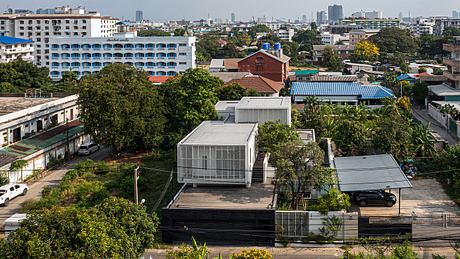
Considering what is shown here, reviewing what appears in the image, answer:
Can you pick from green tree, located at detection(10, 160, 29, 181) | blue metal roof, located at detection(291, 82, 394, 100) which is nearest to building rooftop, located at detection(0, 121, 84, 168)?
green tree, located at detection(10, 160, 29, 181)

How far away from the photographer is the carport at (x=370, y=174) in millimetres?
18719

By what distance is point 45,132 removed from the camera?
1204 inches

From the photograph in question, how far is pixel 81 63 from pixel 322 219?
49462 millimetres

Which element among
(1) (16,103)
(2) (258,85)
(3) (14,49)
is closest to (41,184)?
(1) (16,103)

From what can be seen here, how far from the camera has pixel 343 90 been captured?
42750 millimetres

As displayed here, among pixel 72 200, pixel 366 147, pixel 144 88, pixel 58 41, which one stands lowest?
pixel 72 200

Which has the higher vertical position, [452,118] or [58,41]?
[58,41]

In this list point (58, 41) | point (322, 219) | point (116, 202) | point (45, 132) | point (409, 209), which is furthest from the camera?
point (58, 41)

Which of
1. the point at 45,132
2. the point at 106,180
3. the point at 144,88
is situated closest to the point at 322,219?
the point at 106,180

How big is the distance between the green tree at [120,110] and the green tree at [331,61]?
1717 inches

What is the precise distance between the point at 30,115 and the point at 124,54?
104ft

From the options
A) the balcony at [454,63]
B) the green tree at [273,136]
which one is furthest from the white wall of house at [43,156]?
the balcony at [454,63]

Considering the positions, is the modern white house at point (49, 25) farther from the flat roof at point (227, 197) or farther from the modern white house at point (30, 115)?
the flat roof at point (227, 197)

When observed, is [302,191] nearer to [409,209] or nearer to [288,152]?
[288,152]
